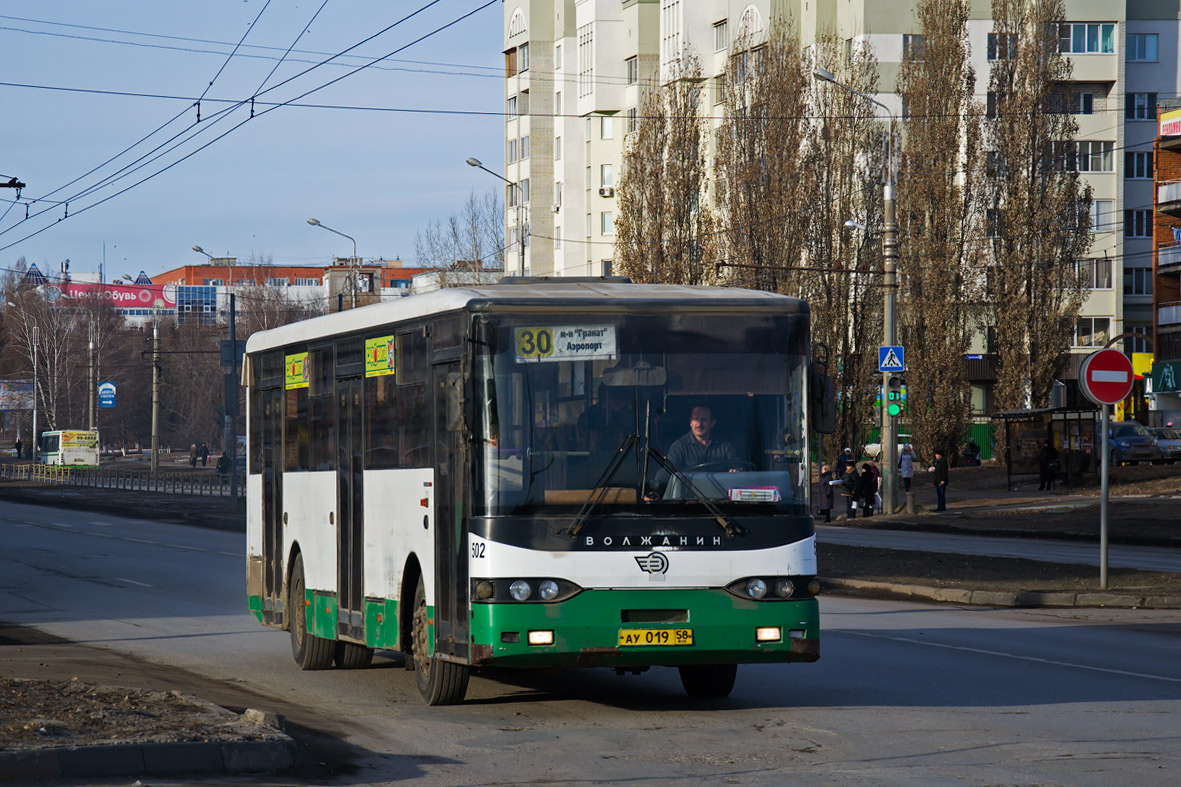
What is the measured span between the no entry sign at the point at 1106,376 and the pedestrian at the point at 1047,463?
26958mm

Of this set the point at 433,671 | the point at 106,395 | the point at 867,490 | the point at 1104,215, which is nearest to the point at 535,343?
the point at 433,671

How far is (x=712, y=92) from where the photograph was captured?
74812 mm

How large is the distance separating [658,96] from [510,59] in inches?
1136

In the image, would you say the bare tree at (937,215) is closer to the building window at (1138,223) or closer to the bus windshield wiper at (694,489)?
the building window at (1138,223)

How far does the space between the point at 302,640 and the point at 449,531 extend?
3.54 meters

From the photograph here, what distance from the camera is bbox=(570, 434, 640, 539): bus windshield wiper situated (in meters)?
9.31

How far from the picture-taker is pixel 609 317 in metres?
9.65

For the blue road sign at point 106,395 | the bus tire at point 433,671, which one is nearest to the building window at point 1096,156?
the blue road sign at point 106,395

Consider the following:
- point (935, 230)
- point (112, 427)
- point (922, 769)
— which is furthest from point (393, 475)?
point (112, 427)

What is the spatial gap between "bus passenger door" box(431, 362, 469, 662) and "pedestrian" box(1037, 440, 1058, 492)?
3745 cm

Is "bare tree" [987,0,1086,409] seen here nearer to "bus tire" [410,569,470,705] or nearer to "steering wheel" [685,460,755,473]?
"bus tire" [410,569,470,705]

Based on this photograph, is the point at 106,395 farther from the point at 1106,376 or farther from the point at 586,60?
the point at 1106,376

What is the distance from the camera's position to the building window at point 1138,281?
3059 inches

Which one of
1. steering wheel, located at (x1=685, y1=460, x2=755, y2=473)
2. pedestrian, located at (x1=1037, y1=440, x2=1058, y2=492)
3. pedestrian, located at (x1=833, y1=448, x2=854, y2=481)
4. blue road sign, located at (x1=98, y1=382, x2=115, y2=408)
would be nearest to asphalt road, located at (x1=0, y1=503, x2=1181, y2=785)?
steering wheel, located at (x1=685, y1=460, x2=755, y2=473)
